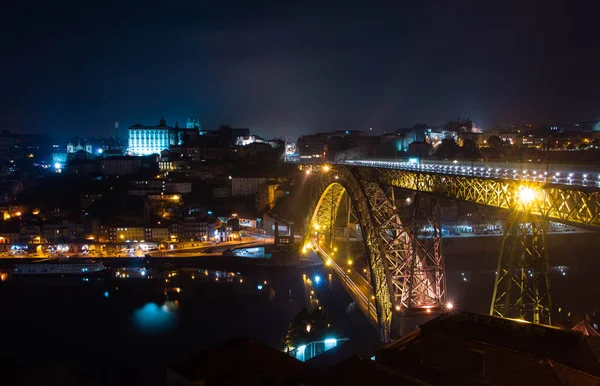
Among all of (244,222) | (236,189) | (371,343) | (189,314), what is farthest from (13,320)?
(236,189)

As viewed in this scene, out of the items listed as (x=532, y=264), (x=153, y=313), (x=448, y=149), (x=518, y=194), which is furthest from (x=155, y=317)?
(x=448, y=149)

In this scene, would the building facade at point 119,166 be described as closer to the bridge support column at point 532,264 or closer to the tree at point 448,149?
the tree at point 448,149

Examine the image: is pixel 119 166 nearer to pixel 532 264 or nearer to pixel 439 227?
pixel 439 227

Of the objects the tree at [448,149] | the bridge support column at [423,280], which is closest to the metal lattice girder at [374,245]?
the bridge support column at [423,280]

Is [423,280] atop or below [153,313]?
atop

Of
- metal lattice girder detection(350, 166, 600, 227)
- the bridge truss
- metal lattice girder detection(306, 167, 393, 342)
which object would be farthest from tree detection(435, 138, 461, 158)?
metal lattice girder detection(350, 166, 600, 227)

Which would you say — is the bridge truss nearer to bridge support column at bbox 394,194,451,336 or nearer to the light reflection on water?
bridge support column at bbox 394,194,451,336

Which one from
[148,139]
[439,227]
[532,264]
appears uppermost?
[148,139]
